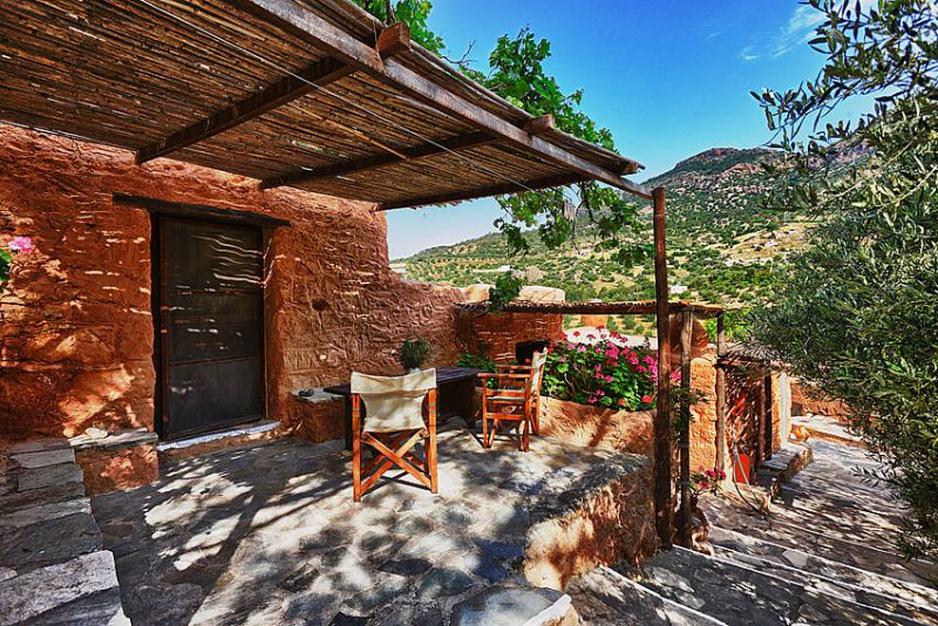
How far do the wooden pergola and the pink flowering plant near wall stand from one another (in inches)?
13.3

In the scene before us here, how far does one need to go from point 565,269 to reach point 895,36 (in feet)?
61.4

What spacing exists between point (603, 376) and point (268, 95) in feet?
12.3

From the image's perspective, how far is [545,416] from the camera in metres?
4.80

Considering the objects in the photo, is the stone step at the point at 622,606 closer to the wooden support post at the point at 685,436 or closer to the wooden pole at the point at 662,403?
the wooden pole at the point at 662,403

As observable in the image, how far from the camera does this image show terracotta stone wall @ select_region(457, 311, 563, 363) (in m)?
6.60

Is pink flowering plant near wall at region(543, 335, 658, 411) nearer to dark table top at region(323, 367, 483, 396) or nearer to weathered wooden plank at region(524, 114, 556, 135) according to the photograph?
dark table top at region(323, 367, 483, 396)

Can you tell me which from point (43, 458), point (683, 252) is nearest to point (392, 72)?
point (43, 458)

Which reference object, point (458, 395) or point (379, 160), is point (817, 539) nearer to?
point (458, 395)

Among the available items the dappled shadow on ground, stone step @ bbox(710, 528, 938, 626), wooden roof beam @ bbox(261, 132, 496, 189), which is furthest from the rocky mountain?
A: wooden roof beam @ bbox(261, 132, 496, 189)

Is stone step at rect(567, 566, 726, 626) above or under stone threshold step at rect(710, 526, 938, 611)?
above

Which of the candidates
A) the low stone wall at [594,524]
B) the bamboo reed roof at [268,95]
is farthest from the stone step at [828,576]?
the bamboo reed roof at [268,95]

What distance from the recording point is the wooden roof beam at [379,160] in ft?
9.88

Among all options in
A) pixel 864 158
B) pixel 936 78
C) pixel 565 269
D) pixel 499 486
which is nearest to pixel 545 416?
pixel 499 486

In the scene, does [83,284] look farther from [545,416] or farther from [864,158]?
[864,158]
